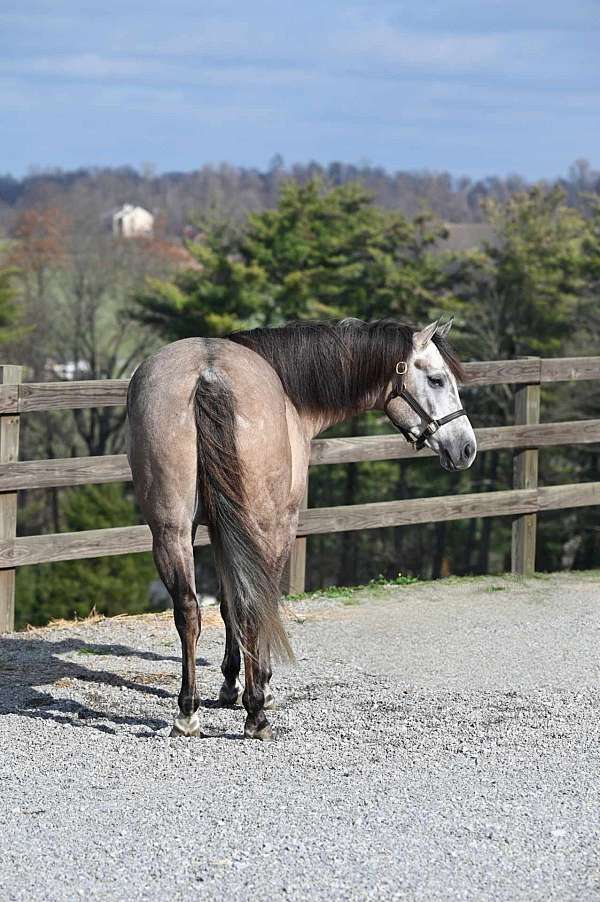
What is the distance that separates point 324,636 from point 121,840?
10.4 ft

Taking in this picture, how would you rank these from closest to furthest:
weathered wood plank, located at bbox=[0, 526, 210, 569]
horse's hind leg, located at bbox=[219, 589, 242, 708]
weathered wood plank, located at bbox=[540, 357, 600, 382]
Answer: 1. horse's hind leg, located at bbox=[219, 589, 242, 708]
2. weathered wood plank, located at bbox=[0, 526, 210, 569]
3. weathered wood plank, located at bbox=[540, 357, 600, 382]

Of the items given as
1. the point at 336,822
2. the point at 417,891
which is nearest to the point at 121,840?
the point at 336,822

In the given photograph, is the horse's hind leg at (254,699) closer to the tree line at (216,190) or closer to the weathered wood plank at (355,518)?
the weathered wood plank at (355,518)

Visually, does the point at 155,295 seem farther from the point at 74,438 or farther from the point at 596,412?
the point at 596,412

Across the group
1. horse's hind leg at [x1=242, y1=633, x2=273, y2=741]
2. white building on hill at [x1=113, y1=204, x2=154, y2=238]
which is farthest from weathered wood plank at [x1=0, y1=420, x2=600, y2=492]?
white building on hill at [x1=113, y1=204, x2=154, y2=238]

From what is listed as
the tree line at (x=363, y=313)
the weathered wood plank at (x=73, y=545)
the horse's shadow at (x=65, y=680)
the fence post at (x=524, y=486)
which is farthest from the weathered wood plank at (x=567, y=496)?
the tree line at (x=363, y=313)

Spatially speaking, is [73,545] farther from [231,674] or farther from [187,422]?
[187,422]

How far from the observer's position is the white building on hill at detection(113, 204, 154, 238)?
5088cm

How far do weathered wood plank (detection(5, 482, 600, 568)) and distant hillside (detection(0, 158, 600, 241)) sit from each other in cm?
2952

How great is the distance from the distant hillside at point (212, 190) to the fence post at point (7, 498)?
31.4 meters

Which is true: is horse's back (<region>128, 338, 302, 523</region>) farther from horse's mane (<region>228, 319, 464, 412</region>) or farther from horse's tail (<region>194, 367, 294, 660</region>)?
horse's mane (<region>228, 319, 464, 412</region>)

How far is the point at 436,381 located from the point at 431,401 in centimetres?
10

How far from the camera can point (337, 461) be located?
743cm

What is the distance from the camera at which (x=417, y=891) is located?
10.4 feet
